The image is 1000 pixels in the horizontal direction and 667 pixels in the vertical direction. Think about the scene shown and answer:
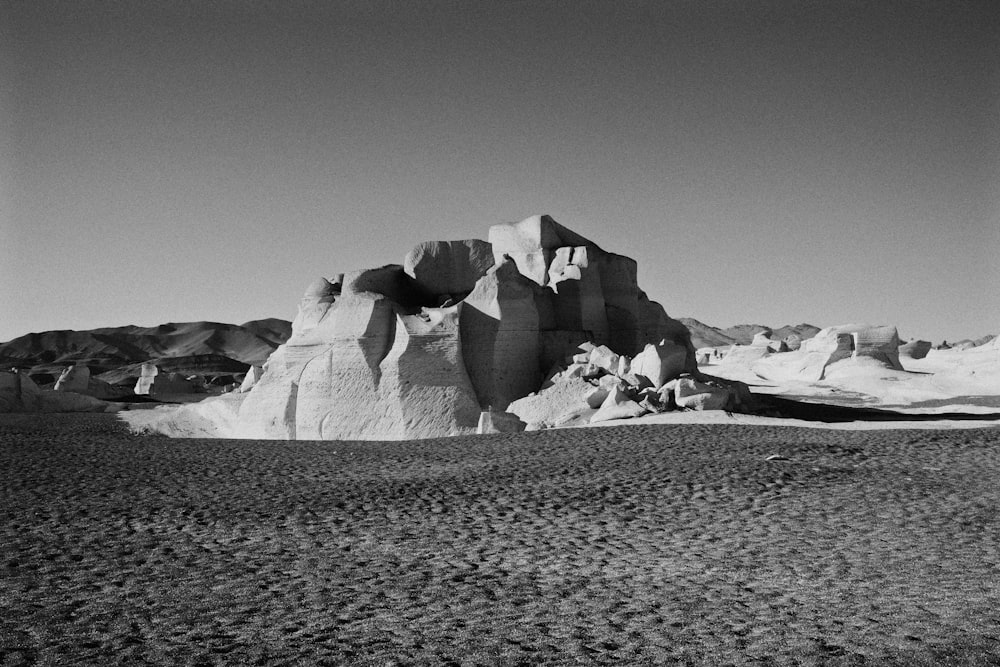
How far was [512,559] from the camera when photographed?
6.16m

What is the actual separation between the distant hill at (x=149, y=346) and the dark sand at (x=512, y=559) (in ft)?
209

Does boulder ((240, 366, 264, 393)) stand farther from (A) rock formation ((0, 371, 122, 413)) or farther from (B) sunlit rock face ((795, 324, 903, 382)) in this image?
(B) sunlit rock face ((795, 324, 903, 382))

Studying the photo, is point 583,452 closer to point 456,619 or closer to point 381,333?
point 456,619

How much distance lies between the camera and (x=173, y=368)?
67.8 meters

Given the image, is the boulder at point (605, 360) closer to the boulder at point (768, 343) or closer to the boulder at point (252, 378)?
the boulder at point (252, 378)

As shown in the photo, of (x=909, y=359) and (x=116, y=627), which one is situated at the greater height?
(x=909, y=359)

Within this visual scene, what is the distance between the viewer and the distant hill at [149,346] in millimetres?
75062

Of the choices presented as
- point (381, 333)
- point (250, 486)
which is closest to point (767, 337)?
point (381, 333)

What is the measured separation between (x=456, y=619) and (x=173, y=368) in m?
67.8

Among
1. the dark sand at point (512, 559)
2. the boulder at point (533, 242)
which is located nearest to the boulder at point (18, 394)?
the boulder at point (533, 242)

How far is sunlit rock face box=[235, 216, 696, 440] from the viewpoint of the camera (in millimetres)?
19297

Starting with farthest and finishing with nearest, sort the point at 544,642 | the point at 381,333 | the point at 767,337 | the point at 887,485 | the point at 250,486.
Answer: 1. the point at 767,337
2. the point at 381,333
3. the point at 250,486
4. the point at 887,485
5. the point at 544,642

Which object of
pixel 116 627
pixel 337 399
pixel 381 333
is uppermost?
pixel 381 333

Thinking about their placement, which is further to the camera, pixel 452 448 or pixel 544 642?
pixel 452 448
